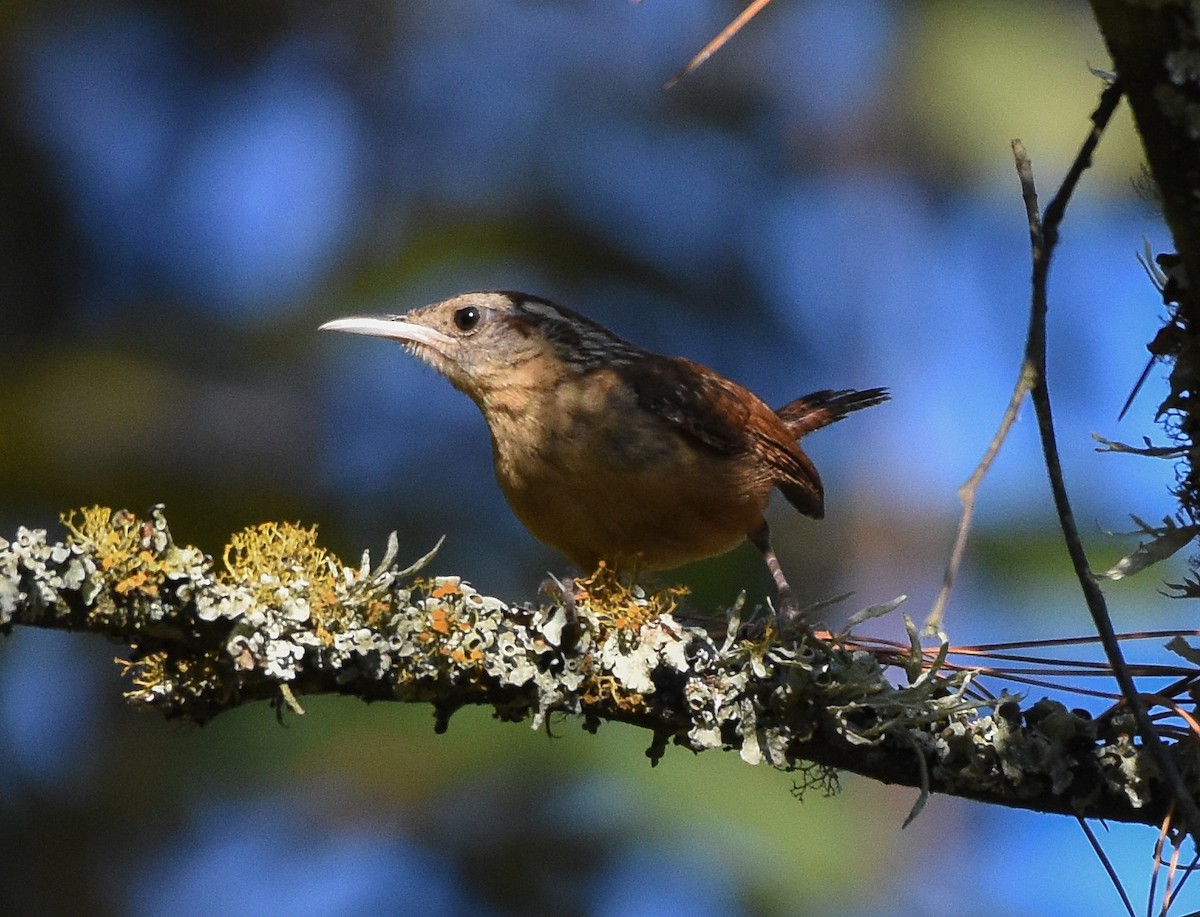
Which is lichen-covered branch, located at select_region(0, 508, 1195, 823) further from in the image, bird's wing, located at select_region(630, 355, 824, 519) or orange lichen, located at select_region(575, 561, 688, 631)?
bird's wing, located at select_region(630, 355, 824, 519)

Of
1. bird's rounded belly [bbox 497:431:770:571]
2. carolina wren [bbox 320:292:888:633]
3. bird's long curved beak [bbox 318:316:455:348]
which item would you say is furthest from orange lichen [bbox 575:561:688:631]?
bird's long curved beak [bbox 318:316:455:348]

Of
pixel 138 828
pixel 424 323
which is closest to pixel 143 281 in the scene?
pixel 138 828

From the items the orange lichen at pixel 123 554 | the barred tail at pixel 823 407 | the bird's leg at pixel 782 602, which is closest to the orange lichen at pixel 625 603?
the bird's leg at pixel 782 602

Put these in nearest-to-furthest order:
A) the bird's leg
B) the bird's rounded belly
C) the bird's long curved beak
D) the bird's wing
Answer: the bird's leg
the bird's rounded belly
the bird's wing
the bird's long curved beak

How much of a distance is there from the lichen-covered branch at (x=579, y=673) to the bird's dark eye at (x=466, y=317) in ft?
7.56

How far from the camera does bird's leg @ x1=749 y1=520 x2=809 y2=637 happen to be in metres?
3.31

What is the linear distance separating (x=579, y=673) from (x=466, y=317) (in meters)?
2.66

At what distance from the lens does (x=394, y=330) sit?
17.8 ft

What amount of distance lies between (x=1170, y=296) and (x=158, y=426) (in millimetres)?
6262

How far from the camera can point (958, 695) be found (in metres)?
3.20

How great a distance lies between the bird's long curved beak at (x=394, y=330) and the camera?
5.32 m

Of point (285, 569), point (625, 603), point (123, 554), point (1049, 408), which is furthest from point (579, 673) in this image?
point (1049, 408)

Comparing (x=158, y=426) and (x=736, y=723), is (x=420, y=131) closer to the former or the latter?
(x=158, y=426)

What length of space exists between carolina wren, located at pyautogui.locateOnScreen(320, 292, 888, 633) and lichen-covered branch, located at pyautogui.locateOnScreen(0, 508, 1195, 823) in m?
0.66
